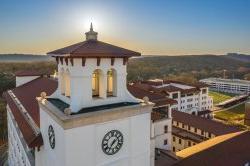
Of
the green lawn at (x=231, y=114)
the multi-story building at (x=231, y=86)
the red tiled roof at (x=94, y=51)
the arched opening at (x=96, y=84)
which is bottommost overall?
the green lawn at (x=231, y=114)

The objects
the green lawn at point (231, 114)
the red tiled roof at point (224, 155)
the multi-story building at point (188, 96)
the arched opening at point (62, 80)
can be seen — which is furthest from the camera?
the green lawn at point (231, 114)

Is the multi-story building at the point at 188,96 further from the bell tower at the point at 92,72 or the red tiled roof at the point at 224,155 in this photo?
the bell tower at the point at 92,72

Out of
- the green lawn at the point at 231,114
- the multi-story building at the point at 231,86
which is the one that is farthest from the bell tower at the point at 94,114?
the multi-story building at the point at 231,86

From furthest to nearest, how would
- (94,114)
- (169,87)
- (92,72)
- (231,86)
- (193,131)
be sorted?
(231,86) → (169,87) → (193,131) → (92,72) → (94,114)

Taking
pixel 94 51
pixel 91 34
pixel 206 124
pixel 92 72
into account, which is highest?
pixel 91 34

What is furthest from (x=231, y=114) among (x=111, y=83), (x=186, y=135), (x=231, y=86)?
(x=111, y=83)

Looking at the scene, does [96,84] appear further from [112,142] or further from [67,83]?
[112,142]

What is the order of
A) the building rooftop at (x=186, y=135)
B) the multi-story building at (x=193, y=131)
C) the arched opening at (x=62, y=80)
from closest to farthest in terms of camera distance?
the arched opening at (x=62, y=80)
the multi-story building at (x=193, y=131)
the building rooftop at (x=186, y=135)
